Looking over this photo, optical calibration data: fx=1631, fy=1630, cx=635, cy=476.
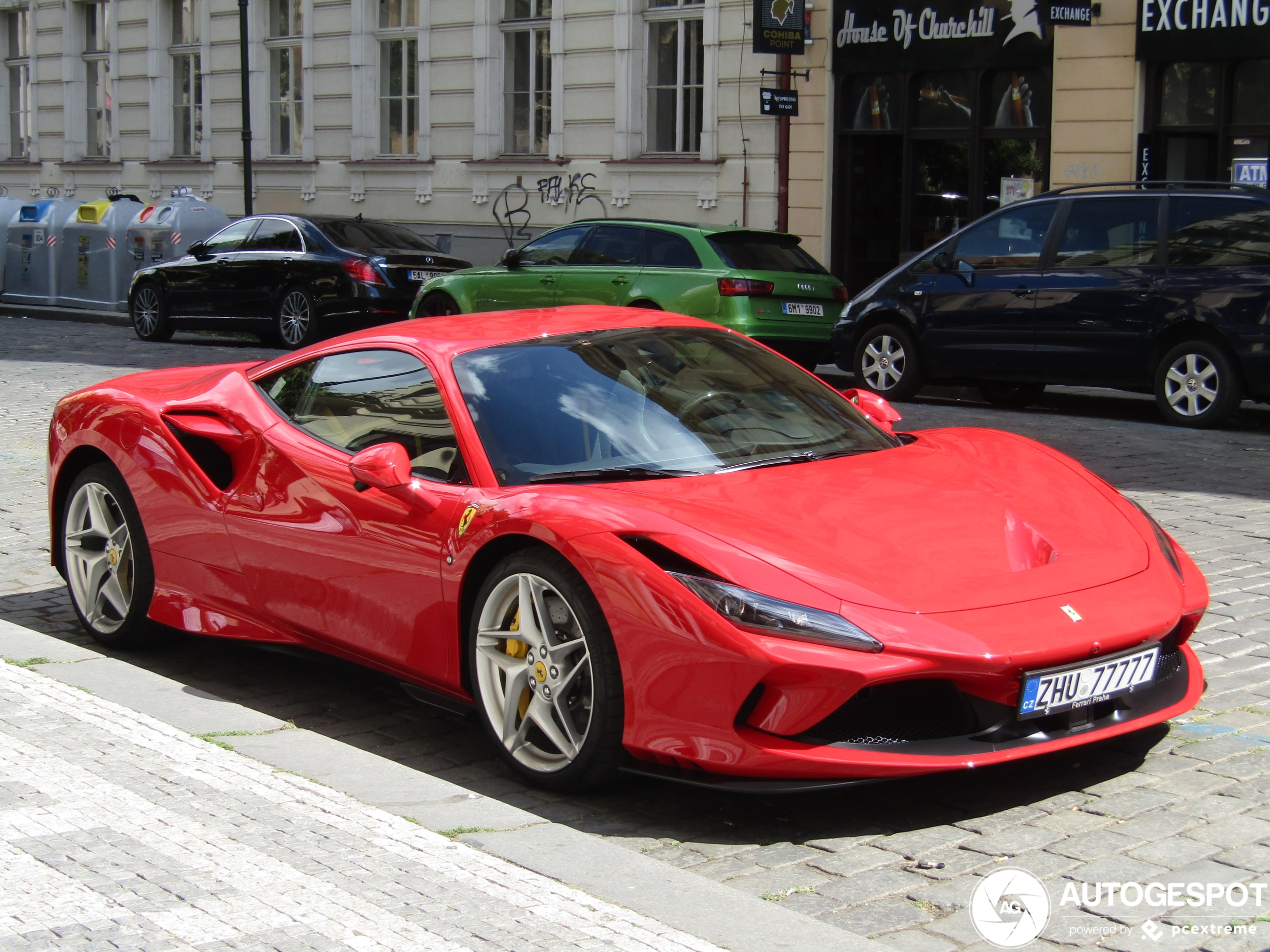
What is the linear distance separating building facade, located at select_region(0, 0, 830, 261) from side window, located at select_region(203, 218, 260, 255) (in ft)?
10.5

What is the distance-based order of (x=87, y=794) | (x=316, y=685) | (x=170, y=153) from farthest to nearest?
(x=170, y=153) < (x=316, y=685) < (x=87, y=794)

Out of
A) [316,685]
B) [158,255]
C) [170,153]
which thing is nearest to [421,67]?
[158,255]

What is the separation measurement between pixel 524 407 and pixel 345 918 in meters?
1.94

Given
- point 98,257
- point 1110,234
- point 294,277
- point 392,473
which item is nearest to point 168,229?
point 98,257

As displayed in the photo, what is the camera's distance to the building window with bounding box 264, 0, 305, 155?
27953 millimetres

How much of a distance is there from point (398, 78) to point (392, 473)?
75.3 ft

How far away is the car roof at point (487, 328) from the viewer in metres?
5.14

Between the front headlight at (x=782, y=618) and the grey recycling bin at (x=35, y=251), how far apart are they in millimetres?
23732

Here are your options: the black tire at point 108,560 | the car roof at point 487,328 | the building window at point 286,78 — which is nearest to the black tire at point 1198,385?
the car roof at point 487,328

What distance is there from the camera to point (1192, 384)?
39.6 feet

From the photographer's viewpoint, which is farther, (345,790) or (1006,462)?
(1006,462)

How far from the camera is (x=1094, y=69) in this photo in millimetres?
18188

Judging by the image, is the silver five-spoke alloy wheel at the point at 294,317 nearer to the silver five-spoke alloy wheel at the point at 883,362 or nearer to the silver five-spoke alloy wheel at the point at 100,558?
the silver five-spoke alloy wheel at the point at 883,362

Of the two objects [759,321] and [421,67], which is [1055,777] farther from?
[421,67]
